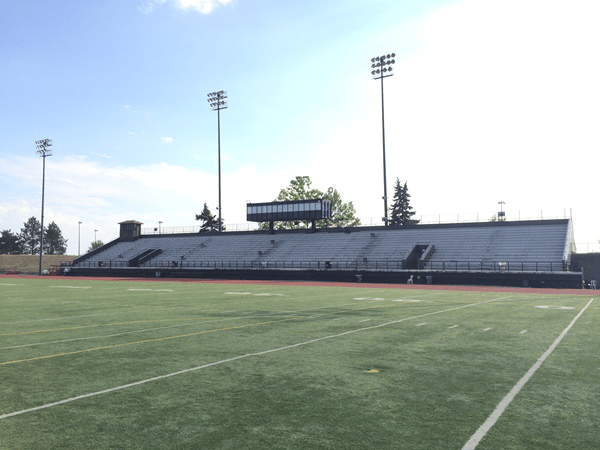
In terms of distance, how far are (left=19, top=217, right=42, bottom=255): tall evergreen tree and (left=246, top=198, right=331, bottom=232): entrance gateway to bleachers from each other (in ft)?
356

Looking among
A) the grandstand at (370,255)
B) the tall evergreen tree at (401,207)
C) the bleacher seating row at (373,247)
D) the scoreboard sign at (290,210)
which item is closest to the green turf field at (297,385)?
the grandstand at (370,255)

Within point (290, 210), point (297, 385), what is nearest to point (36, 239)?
point (290, 210)

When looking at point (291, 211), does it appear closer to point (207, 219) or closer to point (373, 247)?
point (373, 247)

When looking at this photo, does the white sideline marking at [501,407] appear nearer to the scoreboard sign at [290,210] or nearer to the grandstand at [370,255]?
the grandstand at [370,255]

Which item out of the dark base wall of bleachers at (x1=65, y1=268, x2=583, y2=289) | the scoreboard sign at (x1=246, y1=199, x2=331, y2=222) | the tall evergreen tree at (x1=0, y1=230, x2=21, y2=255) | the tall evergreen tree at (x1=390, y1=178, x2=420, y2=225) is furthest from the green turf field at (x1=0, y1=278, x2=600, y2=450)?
the tall evergreen tree at (x1=0, y1=230, x2=21, y2=255)

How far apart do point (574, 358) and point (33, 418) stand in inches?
336

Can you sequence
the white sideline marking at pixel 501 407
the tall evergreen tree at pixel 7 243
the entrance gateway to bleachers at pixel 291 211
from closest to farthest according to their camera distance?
the white sideline marking at pixel 501 407 → the entrance gateway to bleachers at pixel 291 211 → the tall evergreen tree at pixel 7 243

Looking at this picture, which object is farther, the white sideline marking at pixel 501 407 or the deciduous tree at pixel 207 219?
the deciduous tree at pixel 207 219

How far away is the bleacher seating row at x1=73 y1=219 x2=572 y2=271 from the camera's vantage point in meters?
42.3

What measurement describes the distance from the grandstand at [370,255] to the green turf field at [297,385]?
89.3 feet

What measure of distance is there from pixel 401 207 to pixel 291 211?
27293mm

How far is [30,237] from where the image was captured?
144 metres

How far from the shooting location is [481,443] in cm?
465

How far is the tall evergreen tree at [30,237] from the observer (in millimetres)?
142750
